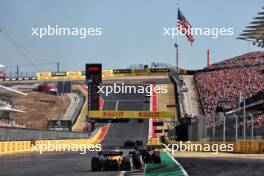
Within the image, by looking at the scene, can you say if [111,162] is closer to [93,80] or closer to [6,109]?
[6,109]

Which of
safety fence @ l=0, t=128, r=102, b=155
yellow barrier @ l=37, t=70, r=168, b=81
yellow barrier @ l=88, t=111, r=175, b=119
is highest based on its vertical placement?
yellow barrier @ l=37, t=70, r=168, b=81

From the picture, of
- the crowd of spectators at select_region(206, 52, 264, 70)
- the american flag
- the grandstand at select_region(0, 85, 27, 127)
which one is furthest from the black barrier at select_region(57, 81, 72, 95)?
the american flag

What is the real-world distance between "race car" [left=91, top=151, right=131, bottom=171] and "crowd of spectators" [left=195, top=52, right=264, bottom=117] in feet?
187

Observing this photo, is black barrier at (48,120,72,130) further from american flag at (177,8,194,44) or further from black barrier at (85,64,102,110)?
american flag at (177,8,194,44)

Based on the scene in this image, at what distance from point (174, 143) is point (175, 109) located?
145ft

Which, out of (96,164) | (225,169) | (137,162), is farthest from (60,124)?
(225,169)

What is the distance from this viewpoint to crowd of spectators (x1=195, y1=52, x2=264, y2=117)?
93.0m

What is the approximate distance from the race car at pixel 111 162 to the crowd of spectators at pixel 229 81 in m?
56.9

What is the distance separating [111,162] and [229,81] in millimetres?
Answer: 85727

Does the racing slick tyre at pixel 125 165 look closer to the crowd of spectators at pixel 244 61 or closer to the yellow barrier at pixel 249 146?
the yellow barrier at pixel 249 146

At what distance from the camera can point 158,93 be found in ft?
376

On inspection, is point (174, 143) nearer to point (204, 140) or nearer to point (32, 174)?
point (204, 140)

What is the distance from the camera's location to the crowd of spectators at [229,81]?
305 ft

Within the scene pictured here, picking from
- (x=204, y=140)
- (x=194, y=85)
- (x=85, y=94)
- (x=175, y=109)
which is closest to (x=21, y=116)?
(x=85, y=94)
